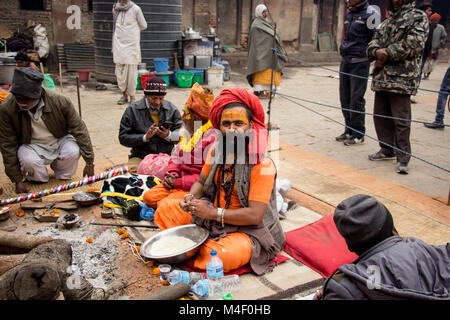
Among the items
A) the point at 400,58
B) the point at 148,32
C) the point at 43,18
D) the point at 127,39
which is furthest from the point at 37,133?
the point at 43,18

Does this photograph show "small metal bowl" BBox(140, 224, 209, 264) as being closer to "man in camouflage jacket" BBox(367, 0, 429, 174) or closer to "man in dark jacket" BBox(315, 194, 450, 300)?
"man in dark jacket" BBox(315, 194, 450, 300)

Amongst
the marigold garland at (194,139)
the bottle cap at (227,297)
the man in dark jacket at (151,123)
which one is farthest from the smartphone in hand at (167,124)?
the bottle cap at (227,297)

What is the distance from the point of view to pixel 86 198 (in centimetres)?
389

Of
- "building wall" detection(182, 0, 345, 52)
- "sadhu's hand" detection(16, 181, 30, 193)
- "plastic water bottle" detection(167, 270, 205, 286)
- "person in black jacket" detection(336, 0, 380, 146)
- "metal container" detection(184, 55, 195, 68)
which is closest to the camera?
"plastic water bottle" detection(167, 270, 205, 286)

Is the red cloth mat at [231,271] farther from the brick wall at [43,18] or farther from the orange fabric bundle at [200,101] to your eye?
the brick wall at [43,18]

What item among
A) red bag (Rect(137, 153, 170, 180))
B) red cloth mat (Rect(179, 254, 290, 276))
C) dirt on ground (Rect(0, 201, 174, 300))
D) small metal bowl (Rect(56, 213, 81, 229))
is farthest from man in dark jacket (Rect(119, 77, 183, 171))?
Answer: red cloth mat (Rect(179, 254, 290, 276))

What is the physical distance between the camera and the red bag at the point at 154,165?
423 centimetres

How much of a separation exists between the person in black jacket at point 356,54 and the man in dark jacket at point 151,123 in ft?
8.48

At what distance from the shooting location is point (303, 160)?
5.39 m

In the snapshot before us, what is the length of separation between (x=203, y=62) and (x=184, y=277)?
29.3ft

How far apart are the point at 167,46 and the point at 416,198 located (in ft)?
26.6

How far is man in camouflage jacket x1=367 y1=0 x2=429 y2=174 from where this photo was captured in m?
4.84
